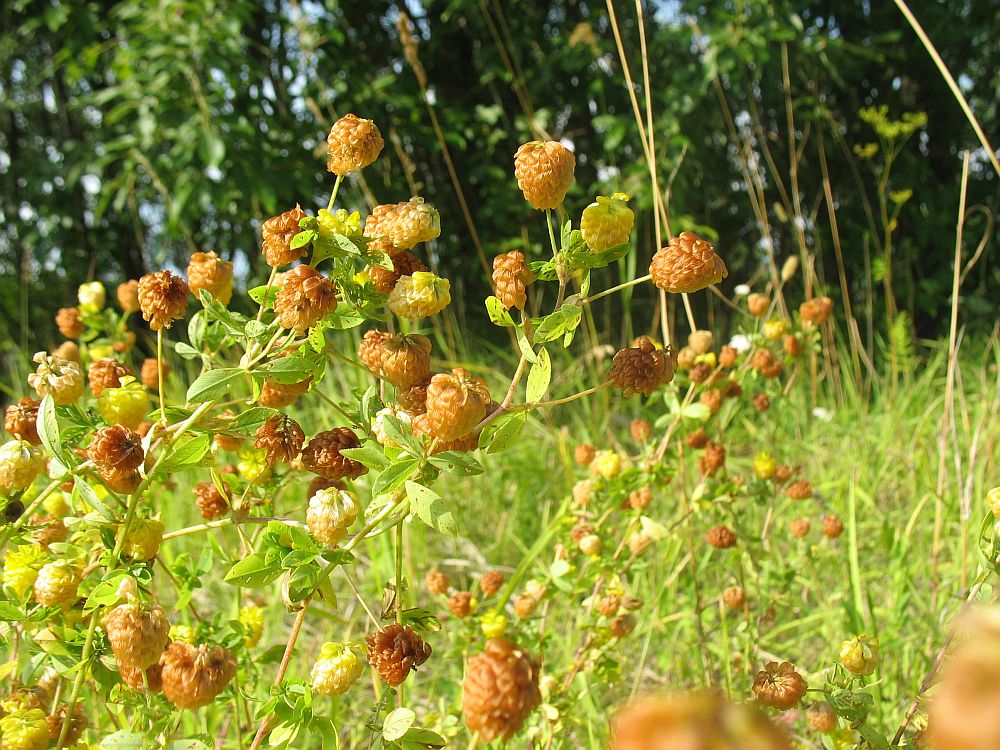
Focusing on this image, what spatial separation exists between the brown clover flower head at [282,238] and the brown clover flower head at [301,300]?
36 millimetres

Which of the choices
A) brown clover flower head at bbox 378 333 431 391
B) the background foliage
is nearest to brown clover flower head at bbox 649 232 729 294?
brown clover flower head at bbox 378 333 431 391

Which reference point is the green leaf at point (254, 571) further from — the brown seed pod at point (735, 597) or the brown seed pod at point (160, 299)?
the brown seed pod at point (735, 597)

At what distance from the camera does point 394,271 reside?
0.52m

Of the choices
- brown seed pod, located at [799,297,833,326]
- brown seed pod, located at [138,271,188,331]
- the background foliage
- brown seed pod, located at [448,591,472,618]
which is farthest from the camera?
the background foliage

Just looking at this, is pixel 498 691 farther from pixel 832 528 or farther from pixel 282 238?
pixel 832 528

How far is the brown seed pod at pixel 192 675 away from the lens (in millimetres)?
475

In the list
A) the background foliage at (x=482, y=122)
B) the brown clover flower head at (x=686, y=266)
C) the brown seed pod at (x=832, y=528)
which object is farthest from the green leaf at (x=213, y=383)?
the background foliage at (x=482, y=122)

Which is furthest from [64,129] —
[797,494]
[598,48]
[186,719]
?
[797,494]

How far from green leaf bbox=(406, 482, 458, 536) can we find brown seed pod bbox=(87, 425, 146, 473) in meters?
0.17

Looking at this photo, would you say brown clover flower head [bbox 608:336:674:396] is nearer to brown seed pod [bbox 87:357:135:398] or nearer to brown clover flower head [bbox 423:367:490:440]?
brown clover flower head [bbox 423:367:490:440]

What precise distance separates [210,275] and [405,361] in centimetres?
19

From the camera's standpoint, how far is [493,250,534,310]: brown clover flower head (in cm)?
50

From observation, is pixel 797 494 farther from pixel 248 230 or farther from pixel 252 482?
pixel 248 230

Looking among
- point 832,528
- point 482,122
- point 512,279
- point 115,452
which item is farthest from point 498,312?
point 482,122
